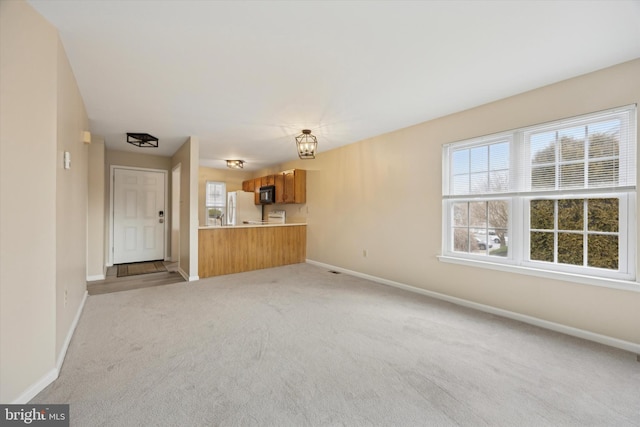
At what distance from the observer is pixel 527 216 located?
2.85 metres

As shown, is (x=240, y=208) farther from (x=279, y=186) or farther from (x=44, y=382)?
(x=44, y=382)

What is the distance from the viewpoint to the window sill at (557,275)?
2.23 metres

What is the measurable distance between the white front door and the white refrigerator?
167 centimetres

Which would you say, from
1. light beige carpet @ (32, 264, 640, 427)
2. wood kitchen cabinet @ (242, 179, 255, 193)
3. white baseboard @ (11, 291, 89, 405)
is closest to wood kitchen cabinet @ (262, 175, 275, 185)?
wood kitchen cabinet @ (242, 179, 255, 193)

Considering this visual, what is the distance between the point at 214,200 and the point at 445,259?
6.51 metres

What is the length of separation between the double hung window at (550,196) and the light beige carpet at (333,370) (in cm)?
76

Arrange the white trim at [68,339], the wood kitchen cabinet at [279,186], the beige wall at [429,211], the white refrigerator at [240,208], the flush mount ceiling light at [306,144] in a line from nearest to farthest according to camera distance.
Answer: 1. the white trim at [68,339]
2. the beige wall at [429,211]
3. the flush mount ceiling light at [306,144]
4. the wood kitchen cabinet at [279,186]
5. the white refrigerator at [240,208]

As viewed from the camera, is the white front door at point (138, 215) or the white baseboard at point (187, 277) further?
the white front door at point (138, 215)

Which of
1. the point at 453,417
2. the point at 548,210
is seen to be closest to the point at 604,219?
the point at 548,210

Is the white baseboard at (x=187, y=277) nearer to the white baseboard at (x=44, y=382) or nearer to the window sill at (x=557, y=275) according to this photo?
the white baseboard at (x=44, y=382)

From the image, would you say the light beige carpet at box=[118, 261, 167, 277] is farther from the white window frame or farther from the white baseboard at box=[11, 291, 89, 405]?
the white window frame

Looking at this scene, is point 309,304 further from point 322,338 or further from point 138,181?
point 138,181

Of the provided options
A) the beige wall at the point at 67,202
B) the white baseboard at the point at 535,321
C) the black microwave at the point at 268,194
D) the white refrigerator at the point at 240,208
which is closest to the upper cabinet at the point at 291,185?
the black microwave at the point at 268,194

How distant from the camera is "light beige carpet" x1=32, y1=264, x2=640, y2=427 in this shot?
1521mm
